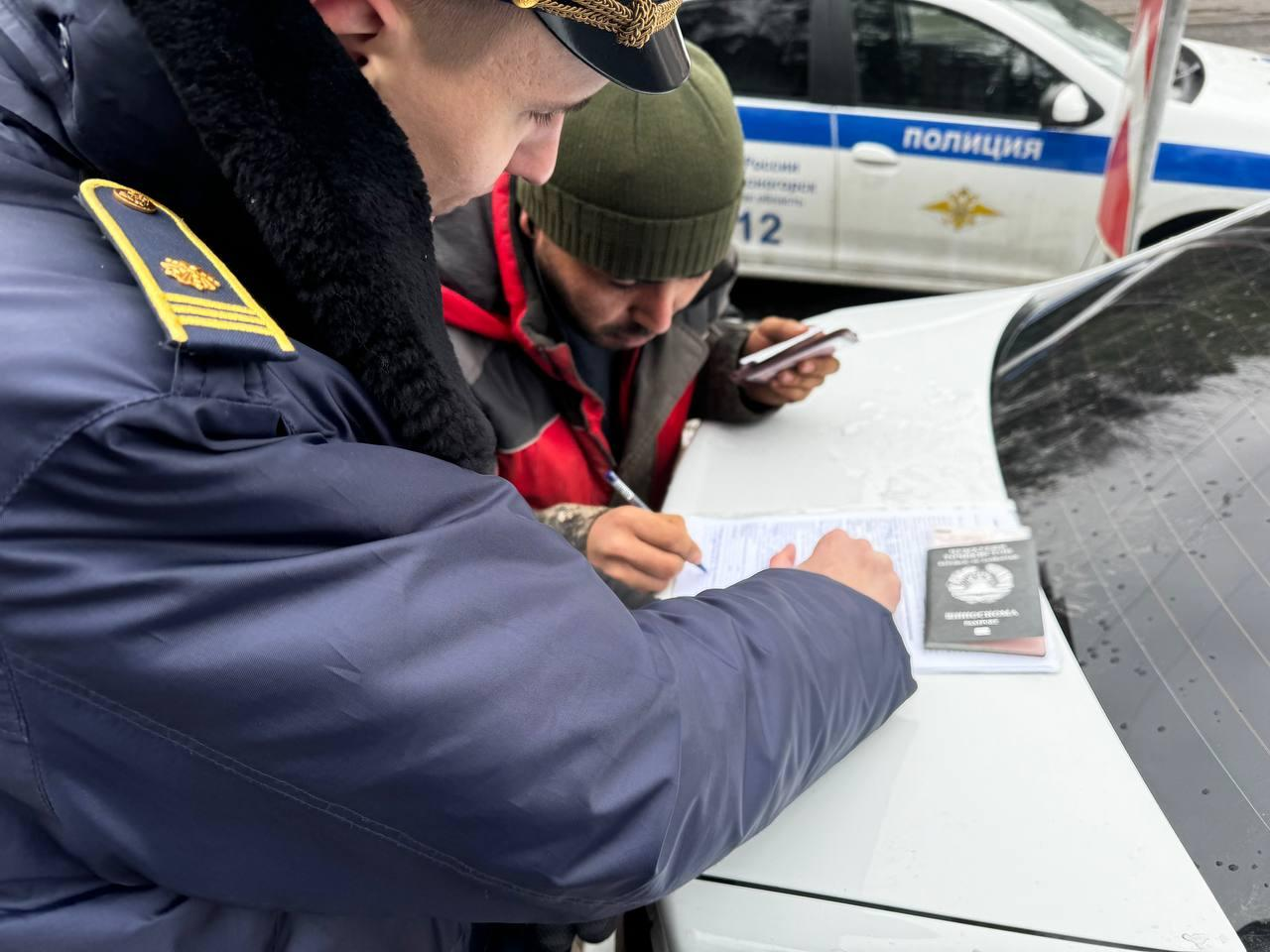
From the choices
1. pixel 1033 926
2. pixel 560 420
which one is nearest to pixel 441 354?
pixel 1033 926

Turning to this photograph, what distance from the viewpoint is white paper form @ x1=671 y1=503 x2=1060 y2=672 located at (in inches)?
59.2

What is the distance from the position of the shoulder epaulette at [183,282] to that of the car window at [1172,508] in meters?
0.97

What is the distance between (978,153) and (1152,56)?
1341 mm

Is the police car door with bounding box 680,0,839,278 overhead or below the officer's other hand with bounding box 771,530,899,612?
below

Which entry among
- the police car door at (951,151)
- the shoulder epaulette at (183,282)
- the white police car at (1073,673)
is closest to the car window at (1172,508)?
the white police car at (1073,673)

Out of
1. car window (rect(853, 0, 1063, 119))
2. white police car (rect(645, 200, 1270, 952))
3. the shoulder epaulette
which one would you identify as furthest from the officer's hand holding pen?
car window (rect(853, 0, 1063, 119))

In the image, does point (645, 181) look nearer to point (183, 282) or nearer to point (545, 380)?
point (545, 380)

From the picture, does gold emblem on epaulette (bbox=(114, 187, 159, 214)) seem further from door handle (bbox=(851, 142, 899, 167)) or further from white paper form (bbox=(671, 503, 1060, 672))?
door handle (bbox=(851, 142, 899, 167))

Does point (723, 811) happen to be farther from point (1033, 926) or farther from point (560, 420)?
point (560, 420)

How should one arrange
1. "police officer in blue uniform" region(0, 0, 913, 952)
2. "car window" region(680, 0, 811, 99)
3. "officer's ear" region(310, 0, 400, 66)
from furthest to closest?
"car window" region(680, 0, 811, 99), "officer's ear" region(310, 0, 400, 66), "police officer in blue uniform" region(0, 0, 913, 952)

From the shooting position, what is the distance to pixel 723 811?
3.19 feet

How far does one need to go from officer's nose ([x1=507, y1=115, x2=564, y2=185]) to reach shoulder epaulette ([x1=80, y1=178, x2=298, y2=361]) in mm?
371

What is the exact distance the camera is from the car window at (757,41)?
14.4 ft

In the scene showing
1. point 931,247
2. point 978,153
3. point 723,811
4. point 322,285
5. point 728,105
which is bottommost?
point 931,247
